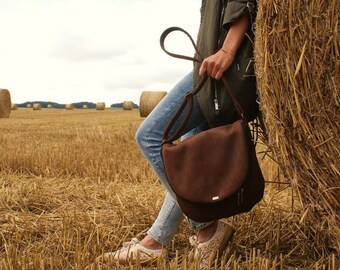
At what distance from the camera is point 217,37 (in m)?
2.01

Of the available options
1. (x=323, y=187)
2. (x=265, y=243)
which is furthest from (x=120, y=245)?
(x=323, y=187)

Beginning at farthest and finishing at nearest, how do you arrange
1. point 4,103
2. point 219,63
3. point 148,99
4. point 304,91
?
1. point 4,103
2. point 148,99
3. point 219,63
4. point 304,91

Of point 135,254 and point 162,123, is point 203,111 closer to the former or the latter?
point 162,123

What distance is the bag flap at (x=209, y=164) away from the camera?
195cm

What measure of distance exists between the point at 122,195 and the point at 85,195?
338 millimetres

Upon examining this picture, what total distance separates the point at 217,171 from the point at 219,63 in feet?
1.35

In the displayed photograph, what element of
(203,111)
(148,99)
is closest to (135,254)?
(203,111)

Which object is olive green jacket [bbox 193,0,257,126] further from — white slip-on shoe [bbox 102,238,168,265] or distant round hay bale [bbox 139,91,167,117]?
distant round hay bale [bbox 139,91,167,117]

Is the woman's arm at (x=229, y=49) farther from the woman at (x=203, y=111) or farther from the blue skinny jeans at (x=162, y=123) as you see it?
the blue skinny jeans at (x=162, y=123)

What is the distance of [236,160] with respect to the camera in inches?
77.4

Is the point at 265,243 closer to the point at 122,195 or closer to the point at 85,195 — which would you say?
the point at 122,195

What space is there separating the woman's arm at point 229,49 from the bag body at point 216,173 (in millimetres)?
223

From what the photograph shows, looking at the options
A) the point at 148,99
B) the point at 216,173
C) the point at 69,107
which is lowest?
the point at 69,107

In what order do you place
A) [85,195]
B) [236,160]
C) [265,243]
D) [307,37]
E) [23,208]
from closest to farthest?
[307,37], [236,160], [265,243], [23,208], [85,195]
